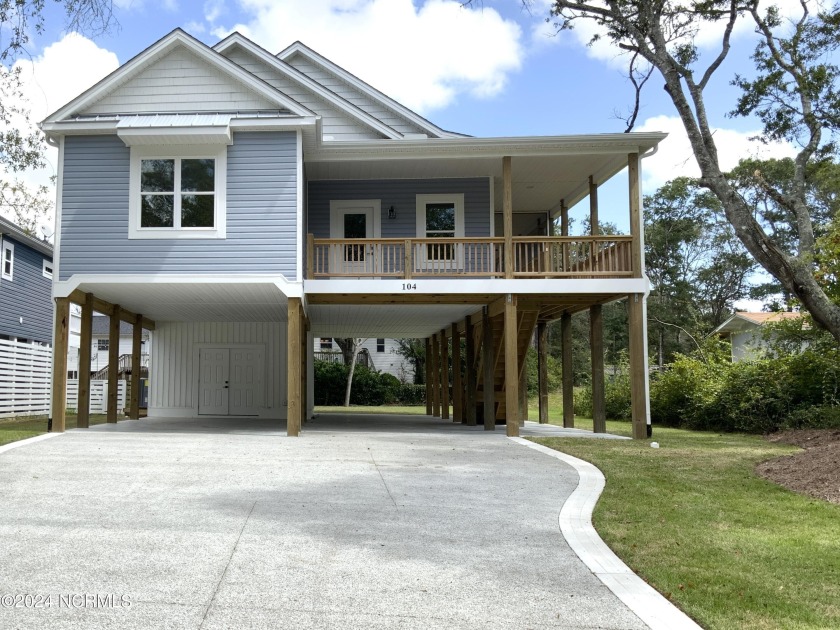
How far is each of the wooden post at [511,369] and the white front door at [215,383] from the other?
362 inches

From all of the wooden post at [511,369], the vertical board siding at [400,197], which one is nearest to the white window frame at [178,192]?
the vertical board siding at [400,197]

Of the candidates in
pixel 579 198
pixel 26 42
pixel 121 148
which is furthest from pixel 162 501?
pixel 579 198

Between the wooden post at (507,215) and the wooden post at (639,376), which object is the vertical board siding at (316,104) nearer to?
the wooden post at (507,215)

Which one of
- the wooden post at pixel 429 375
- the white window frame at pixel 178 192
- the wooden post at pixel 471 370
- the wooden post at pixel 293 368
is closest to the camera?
the wooden post at pixel 293 368

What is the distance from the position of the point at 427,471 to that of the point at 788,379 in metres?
11.7

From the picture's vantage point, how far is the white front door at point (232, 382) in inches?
792

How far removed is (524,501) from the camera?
7.47m

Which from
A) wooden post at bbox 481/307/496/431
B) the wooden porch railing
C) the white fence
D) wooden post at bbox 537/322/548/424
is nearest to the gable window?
the wooden porch railing

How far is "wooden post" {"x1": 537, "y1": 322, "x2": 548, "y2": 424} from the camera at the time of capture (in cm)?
2017

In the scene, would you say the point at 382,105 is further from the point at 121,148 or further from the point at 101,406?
the point at 101,406

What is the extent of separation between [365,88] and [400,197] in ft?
13.1

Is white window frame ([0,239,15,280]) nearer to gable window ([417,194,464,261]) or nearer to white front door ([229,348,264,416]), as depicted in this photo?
white front door ([229,348,264,416])

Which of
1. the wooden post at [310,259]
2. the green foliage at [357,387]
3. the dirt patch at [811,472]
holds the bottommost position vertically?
the dirt patch at [811,472]

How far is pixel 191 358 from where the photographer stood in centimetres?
2036
